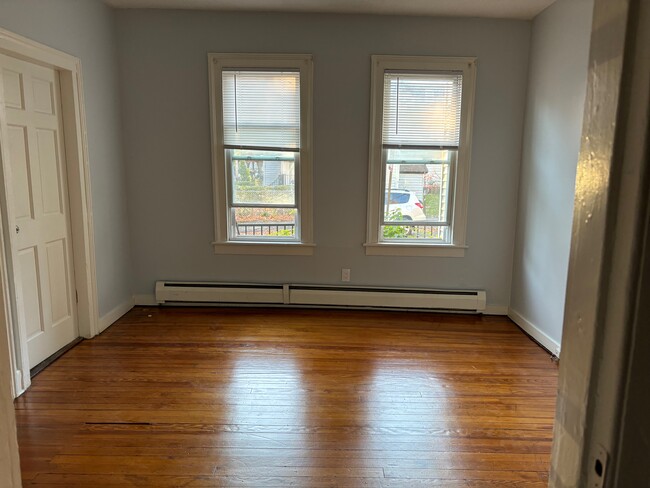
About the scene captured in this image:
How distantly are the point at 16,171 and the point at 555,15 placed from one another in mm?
4010

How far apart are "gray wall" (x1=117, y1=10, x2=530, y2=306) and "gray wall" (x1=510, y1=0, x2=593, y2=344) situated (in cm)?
19

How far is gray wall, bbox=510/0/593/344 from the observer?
299 centimetres

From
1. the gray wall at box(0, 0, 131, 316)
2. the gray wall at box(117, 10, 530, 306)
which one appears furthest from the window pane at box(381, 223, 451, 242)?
the gray wall at box(0, 0, 131, 316)

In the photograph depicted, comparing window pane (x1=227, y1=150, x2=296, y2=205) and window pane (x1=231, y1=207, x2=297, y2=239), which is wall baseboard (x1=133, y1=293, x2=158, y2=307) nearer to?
window pane (x1=231, y1=207, x2=297, y2=239)

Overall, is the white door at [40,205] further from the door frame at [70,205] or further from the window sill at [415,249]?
the window sill at [415,249]

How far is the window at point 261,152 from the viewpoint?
3.78 meters

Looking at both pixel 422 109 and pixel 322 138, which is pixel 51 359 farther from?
pixel 422 109

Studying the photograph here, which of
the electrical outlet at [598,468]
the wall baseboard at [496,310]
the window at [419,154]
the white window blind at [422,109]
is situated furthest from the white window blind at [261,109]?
the electrical outlet at [598,468]

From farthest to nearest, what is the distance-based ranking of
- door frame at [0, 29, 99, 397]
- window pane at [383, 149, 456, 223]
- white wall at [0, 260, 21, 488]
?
window pane at [383, 149, 456, 223], door frame at [0, 29, 99, 397], white wall at [0, 260, 21, 488]

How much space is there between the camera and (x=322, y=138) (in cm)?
386

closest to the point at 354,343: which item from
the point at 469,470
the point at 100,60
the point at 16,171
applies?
the point at 469,470

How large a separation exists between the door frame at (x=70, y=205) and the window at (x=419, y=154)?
2371mm

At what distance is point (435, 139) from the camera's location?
3848 millimetres

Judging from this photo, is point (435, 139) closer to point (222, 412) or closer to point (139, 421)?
point (222, 412)
